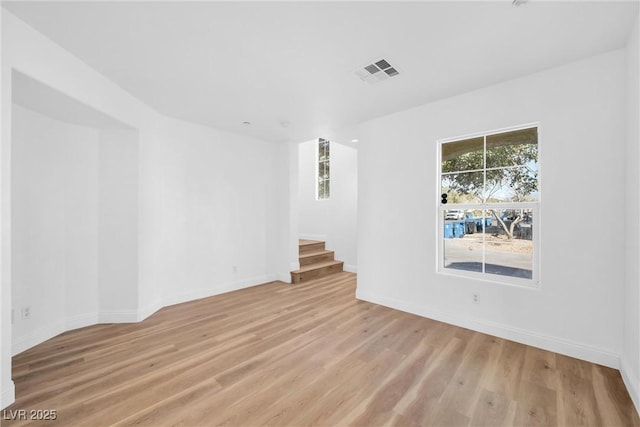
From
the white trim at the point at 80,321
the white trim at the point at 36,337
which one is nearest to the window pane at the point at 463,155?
the white trim at the point at 80,321

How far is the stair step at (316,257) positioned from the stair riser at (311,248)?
0.39 ft

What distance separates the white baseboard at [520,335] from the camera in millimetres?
2256

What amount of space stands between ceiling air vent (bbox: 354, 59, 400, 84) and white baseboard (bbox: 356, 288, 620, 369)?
8.70 ft

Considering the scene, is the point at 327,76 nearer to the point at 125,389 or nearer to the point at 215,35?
the point at 215,35

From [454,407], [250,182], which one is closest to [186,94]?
[250,182]

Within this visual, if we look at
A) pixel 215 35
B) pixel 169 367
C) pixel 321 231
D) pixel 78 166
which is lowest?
pixel 169 367

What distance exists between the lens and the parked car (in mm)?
3130

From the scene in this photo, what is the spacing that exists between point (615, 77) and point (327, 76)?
240cm

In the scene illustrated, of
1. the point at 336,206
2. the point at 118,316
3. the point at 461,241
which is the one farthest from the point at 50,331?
the point at 336,206

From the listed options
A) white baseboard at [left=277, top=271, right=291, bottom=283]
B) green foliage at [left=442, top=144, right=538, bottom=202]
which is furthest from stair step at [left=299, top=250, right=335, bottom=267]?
green foliage at [left=442, top=144, right=538, bottom=202]

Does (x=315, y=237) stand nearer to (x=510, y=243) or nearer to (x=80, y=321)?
(x=510, y=243)

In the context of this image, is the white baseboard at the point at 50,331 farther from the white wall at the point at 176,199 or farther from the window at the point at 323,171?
the window at the point at 323,171

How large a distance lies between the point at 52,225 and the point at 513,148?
15.9ft

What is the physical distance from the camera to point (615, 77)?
222 centimetres
